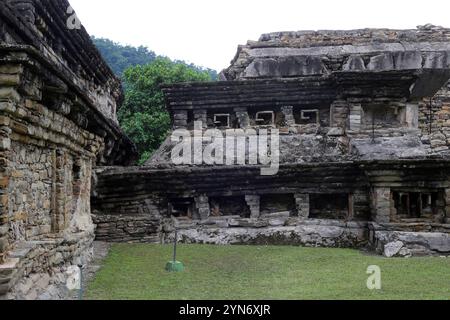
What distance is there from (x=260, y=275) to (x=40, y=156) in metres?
3.79

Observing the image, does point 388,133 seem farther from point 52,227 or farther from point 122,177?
point 52,227

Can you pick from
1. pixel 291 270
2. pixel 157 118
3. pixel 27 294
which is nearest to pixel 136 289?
pixel 27 294

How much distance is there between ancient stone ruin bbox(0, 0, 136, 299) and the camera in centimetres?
526

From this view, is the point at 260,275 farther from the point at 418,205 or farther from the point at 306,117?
the point at 306,117

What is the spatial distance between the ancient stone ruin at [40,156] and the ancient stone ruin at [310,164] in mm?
2678

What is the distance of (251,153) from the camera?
13.2 metres

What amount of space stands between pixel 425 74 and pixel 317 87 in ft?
9.69

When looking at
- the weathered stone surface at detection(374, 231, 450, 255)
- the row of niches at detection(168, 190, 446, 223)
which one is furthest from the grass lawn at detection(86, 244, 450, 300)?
the row of niches at detection(168, 190, 446, 223)

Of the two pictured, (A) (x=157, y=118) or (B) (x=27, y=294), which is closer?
(B) (x=27, y=294)

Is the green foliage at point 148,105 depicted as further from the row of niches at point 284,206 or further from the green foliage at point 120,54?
the green foliage at point 120,54

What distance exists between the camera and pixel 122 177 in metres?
12.0

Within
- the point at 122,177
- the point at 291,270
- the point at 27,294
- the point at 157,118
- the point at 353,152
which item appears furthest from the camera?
the point at 157,118

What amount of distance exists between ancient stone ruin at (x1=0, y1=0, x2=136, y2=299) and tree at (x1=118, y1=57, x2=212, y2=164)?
14.5 meters

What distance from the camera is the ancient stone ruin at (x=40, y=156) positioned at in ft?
17.3
